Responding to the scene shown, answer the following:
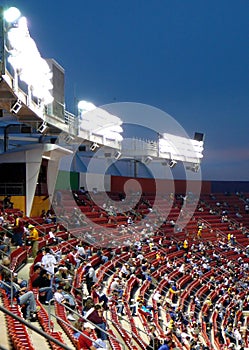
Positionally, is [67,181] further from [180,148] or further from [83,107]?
[180,148]

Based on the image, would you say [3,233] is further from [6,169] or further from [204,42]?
[204,42]

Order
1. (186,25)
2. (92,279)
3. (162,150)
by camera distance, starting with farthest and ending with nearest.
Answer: (186,25) → (162,150) → (92,279)

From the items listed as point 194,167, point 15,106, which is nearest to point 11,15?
point 15,106

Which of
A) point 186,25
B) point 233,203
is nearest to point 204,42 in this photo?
point 186,25

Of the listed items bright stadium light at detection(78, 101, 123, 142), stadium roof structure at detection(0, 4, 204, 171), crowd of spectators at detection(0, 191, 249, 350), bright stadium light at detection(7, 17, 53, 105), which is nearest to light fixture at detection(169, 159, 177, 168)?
stadium roof structure at detection(0, 4, 204, 171)

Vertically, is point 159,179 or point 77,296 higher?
point 159,179

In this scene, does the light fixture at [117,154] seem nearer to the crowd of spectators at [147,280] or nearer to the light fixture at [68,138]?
the crowd of spectators at [147,280]

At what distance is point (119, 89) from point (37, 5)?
1382 centimetres

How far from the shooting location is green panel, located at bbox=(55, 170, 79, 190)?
32.5 meters

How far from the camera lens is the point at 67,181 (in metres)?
34.1

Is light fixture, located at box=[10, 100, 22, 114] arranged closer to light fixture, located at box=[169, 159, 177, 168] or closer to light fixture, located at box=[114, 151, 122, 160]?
light fixture, located at box=[114, 151, 122, 160]

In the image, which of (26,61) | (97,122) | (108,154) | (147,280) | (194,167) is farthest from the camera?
(194,167)

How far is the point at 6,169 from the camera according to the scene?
83.5ft

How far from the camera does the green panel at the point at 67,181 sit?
3254 centimetres
